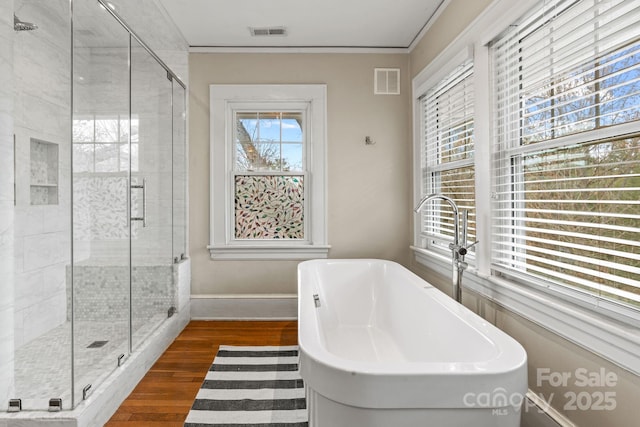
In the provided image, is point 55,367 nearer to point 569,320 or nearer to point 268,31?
point 569,320

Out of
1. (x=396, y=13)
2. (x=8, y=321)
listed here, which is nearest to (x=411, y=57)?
(x=396, y=13)

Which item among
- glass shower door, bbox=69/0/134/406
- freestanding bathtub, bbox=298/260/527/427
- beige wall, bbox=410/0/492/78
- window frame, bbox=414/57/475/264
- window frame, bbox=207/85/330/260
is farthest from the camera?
window frame, bbox=207/85/330/260

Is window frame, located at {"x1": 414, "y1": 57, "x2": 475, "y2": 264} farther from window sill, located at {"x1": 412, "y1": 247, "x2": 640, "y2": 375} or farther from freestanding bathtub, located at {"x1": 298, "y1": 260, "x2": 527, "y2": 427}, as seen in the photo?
freestanding bathtub, located at {"x1": 298, "y1": 260, "x2": 527, "y2": 427}

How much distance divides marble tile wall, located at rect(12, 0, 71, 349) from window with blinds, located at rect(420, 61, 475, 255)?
85.8 inches

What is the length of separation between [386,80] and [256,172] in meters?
1.49

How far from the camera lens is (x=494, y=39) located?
2.05m

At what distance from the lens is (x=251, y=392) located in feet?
7.31

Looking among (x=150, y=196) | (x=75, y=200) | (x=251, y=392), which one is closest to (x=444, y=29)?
(x=150, y=196)

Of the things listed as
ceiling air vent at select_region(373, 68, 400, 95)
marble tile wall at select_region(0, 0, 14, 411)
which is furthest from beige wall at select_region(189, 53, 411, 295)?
marble tile wall at select_region(0, 0, 14, 411)

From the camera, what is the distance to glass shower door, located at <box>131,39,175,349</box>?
2.53 meters

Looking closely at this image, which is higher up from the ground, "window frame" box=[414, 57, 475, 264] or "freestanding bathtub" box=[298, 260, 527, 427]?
"window frame" box=[414, 57, 475, 264]

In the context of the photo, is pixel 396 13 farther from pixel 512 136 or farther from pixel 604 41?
pixel 604 41

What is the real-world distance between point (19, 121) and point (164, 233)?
4.70ft

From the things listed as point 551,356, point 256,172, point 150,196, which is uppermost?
point 256,172
